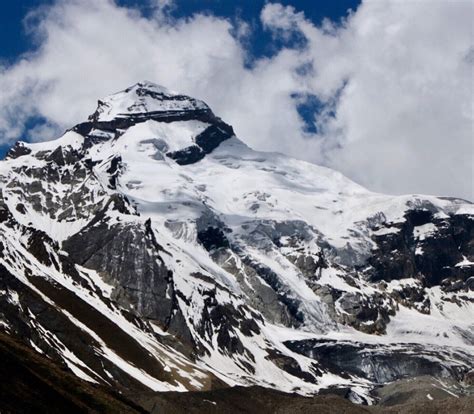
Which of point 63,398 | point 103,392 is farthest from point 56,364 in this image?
point 63,398

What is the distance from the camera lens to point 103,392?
495 ft

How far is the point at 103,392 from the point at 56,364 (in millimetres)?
Result: 9319

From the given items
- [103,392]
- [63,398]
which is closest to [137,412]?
[103,392]

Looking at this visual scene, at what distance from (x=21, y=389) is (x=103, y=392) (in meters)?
30.0

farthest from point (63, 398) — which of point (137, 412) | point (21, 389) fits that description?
point (137, 412)

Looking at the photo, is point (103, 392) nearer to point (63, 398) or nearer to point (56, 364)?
point (56, 364)

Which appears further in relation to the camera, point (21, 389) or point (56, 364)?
point (56, 364)

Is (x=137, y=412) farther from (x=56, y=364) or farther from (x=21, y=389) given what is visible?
(x=21, y=389)

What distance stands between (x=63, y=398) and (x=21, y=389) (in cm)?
820

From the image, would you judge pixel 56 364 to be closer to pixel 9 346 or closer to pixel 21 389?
pixel 9 346

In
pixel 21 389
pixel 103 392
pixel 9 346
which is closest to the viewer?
pixel 21 389

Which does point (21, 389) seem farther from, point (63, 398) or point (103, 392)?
point (103, 392)

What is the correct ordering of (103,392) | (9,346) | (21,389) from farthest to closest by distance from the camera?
1. (103,392)
2. (9,346)
3. (21,389)

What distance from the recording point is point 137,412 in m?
147
